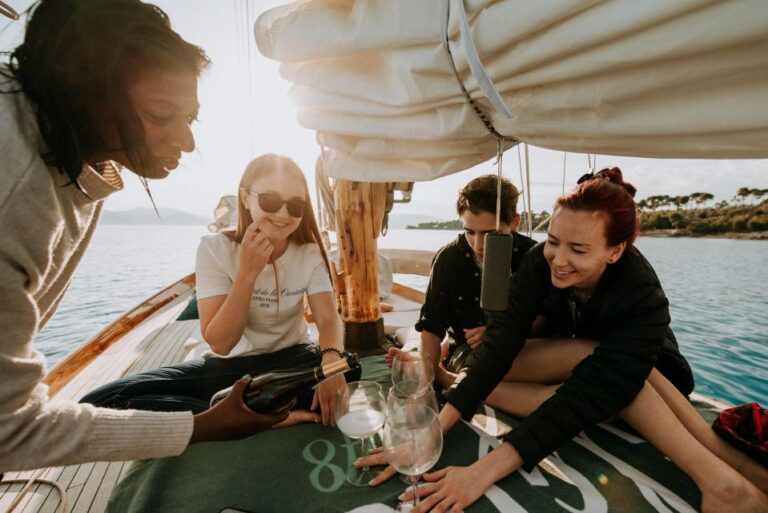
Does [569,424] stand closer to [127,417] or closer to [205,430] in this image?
[205,430]

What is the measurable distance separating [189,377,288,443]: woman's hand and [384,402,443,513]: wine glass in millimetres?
429

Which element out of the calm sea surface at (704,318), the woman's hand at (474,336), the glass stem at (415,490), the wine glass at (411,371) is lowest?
the calm sea surface at (704,318)

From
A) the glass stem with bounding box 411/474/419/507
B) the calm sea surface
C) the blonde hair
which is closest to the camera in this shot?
the glass stem with bounding box 411/474/419/507

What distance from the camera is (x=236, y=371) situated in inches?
75.0

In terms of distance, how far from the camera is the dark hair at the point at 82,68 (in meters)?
0.72

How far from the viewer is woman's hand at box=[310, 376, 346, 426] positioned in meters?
1.63

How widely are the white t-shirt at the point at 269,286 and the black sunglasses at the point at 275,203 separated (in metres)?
0.37

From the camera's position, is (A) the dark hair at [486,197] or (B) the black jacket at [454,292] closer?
(A) the dark hair at [486,197]

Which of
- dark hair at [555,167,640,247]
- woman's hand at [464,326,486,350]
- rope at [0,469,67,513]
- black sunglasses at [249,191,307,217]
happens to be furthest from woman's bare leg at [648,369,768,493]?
rope at [0,469,67,513]

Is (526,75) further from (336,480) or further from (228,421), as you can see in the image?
(336,480)

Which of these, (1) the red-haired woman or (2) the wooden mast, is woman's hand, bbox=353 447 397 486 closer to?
(1) the red-haired woman

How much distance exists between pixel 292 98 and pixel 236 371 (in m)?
1.52

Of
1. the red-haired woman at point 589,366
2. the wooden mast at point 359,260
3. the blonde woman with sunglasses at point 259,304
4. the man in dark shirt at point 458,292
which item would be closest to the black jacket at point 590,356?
the red-haired woman at point 589,366

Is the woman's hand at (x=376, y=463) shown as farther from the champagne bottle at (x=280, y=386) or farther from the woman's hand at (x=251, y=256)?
the woman's hand at (x=251, y=256)
